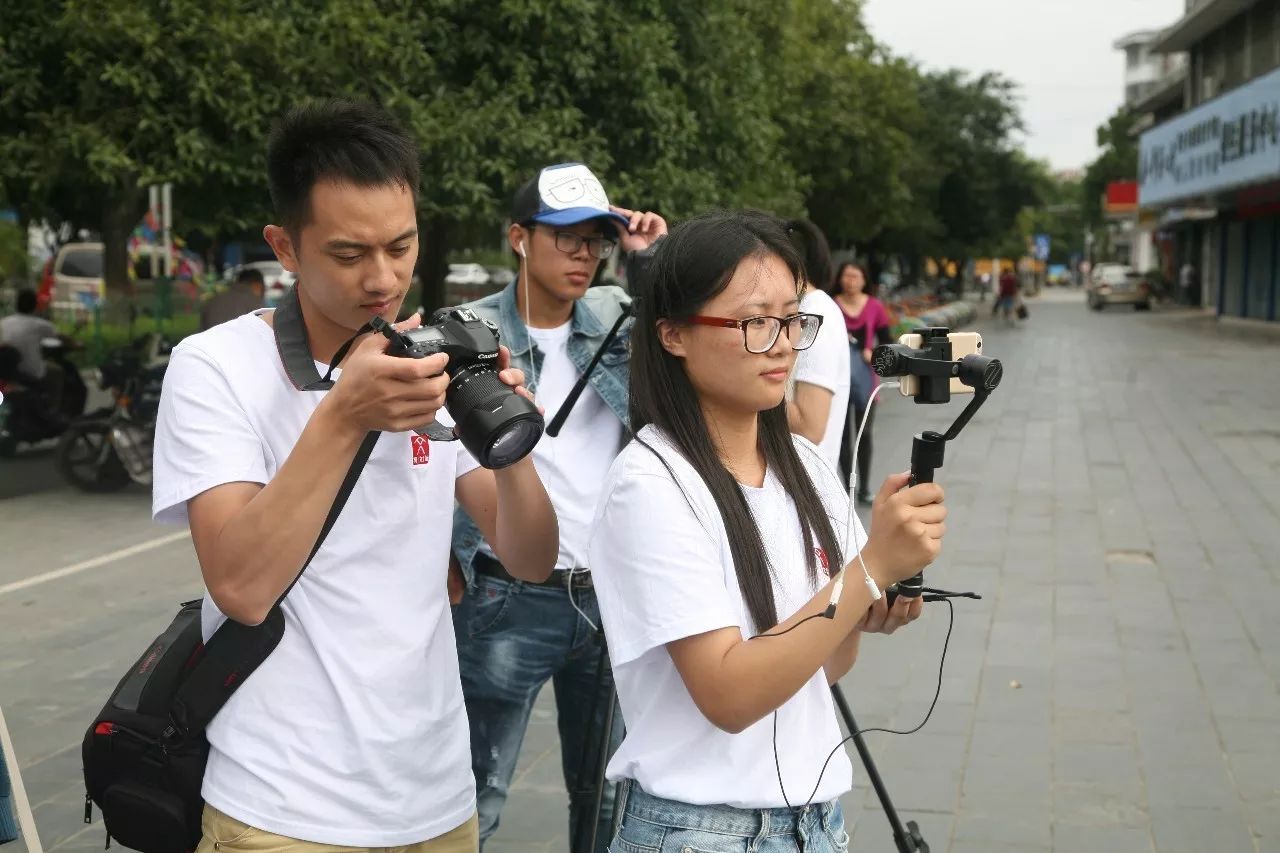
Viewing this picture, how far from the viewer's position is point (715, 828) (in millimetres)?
1985

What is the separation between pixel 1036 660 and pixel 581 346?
3.65 m

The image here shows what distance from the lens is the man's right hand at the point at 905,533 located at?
5.95 ft

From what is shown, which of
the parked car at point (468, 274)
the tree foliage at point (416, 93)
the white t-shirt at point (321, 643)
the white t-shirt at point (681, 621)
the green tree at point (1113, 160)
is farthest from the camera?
the green tree at point (1113, 160)

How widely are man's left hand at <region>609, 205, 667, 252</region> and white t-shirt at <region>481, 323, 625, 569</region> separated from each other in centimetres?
26

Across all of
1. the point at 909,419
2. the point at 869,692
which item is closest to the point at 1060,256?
the point at 909,419

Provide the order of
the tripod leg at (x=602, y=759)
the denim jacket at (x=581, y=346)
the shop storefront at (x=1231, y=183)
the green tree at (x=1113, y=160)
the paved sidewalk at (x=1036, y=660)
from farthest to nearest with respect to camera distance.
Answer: the green tree at (x=1113, y=160) < the shop storefront at (x=1231, y=183) < the paved sidewalk at (x=1036, y=660) < the denim jacket at (x=581, y=346) < the tripod leg at (x=602, y=759)

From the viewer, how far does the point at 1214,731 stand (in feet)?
17.2

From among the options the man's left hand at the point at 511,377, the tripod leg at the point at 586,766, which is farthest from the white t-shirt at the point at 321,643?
the tripod leg at the point at 586,766

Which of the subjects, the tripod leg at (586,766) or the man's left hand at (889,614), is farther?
the tripod leg at (586,766)

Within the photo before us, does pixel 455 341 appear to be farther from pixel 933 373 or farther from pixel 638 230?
pixel 638 230

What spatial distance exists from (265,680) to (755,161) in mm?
13969

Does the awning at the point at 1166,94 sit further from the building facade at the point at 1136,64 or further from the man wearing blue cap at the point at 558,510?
the building facade at the point at 1136,64

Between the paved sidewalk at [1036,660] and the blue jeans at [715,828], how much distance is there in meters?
2.34

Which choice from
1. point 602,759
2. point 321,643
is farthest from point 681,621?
point 602,759
